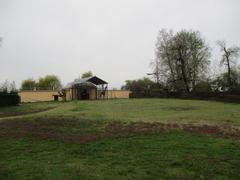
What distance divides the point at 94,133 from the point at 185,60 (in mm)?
32461

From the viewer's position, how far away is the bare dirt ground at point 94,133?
1053 centimetres

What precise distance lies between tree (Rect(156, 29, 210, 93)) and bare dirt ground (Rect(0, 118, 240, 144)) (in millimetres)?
28268

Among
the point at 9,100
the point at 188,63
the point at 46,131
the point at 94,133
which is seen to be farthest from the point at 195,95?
the point at 46,131

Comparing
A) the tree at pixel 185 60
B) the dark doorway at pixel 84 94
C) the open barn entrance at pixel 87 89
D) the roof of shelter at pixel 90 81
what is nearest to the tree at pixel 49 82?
the open barn entrance at pixel 87 89

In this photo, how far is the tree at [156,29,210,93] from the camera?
40.9m

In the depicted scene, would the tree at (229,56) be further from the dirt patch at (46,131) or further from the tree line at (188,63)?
the dirt patch at (46,131)

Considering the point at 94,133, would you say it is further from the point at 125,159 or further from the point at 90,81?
the point at 90,81

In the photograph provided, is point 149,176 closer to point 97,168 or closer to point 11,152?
point 97,168

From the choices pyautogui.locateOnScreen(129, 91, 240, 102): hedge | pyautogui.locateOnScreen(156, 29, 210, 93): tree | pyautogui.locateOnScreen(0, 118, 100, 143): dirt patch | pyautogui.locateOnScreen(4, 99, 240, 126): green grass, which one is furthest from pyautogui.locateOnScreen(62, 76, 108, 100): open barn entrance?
pyautogui.locateOnScreen(0, 118, 100, 143): dirt patch

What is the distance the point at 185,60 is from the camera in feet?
135

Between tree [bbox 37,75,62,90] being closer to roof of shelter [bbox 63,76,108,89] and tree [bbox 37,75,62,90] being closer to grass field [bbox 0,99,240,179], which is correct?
roof of shelter [bbox 63,76,108,89]

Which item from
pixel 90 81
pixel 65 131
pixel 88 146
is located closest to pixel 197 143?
pixel 88 146

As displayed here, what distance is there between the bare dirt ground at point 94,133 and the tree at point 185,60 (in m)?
28.3

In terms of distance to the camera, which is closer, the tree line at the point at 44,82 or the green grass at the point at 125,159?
the green grass at the point at 125,159
